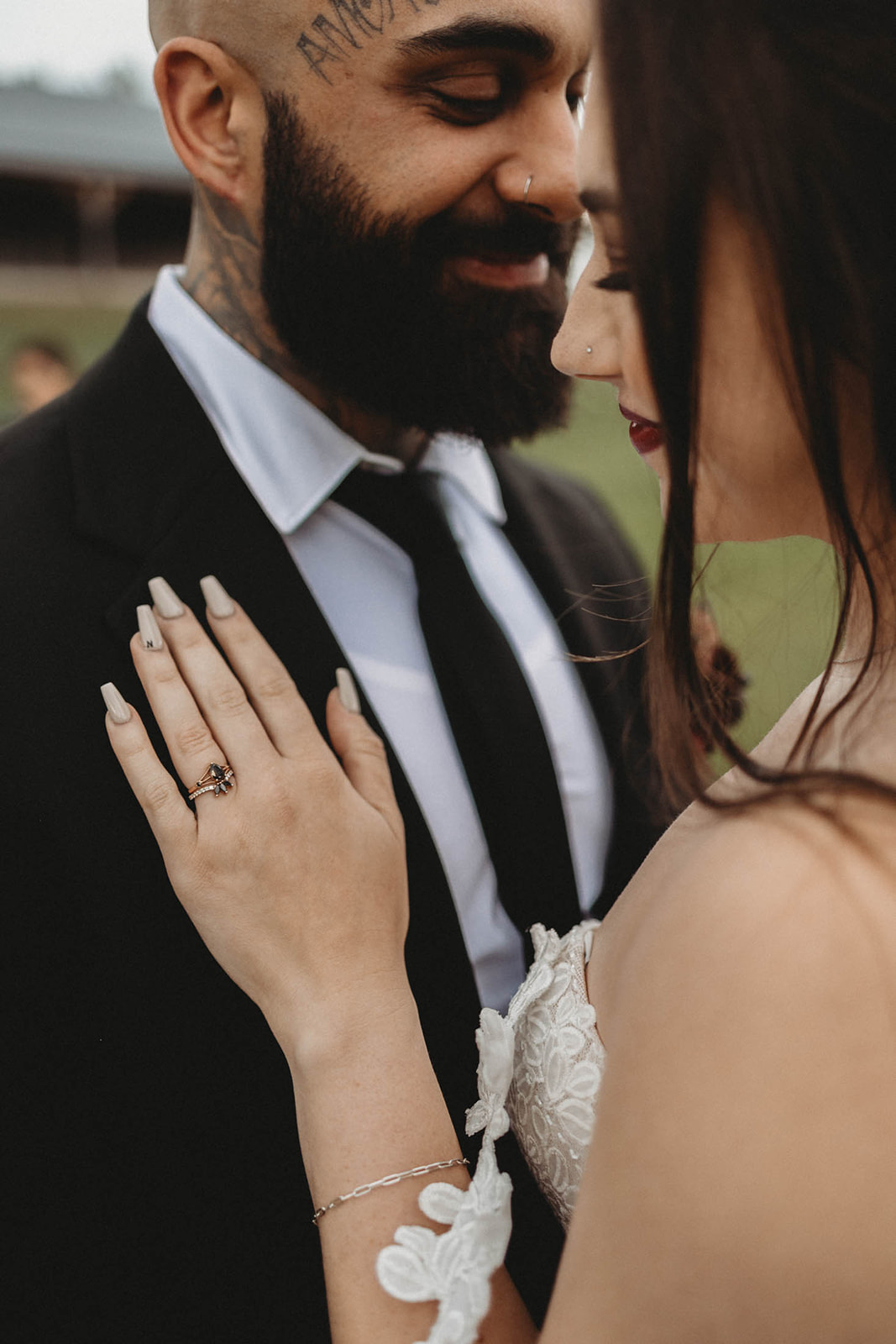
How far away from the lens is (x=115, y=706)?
141 centimetres

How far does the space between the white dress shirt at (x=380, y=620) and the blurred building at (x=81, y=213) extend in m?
18.3

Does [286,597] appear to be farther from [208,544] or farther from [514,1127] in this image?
[514,1127]

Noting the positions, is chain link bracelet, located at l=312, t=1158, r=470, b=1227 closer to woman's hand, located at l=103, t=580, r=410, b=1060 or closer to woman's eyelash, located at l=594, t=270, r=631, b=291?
woman's hand, located at l=103, t=580, r=410, b=1060

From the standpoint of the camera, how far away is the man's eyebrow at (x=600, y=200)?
1.08 meters

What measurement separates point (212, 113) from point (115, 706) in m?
1.01

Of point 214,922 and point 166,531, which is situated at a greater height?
point 166,531

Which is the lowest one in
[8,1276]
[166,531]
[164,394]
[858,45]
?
[8,1276]

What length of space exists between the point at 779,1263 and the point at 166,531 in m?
1.22

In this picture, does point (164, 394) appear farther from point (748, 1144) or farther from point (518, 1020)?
point (748, 1144)

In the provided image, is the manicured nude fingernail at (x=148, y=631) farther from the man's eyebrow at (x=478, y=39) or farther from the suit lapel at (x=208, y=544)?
the man's eyebrow at (x=478, y=39)

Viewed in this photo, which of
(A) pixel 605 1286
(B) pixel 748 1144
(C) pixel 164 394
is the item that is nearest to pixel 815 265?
(B) pixel 748 1144

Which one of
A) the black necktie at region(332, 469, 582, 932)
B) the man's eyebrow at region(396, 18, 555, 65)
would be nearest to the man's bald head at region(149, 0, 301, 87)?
the man's eyebrow at region(396, 18, 555, 65)

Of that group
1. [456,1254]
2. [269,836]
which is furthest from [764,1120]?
[269,836]

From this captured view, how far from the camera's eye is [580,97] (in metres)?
1.82
